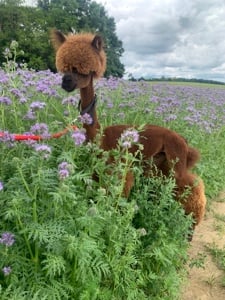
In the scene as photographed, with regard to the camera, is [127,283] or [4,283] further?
Answer: [127,283]

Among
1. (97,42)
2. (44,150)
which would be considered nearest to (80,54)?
(97,42)

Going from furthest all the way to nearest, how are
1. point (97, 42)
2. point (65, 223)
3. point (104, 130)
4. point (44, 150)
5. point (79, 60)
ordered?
1. point (104, 130)
2. point (97, 42)
3. point (79, 60)
4. point (65, 223)
5. point (44, 150)

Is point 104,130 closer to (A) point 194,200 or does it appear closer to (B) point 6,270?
(A) point 194,200

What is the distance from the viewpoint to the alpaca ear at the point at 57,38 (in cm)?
321

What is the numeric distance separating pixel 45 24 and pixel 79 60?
21.3 meters

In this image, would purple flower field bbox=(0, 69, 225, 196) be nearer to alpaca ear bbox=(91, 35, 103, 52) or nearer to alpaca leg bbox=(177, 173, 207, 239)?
alpaca ear bbox=(91, 35, 103, 52)

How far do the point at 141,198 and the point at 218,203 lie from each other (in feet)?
8.82

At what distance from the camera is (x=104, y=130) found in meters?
3.43

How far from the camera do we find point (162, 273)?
328 centimetres

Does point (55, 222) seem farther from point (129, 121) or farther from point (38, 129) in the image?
point (129, 121)

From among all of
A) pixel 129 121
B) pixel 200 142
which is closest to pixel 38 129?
pixel 129 121

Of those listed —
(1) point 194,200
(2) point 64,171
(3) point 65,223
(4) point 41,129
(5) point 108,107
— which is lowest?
(1) point 194,200

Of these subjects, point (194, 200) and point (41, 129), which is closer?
point (41, 129)

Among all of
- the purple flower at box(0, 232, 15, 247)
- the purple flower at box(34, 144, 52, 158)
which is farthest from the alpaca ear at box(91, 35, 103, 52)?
the purple flower at box(0, 232, 15, 247)
